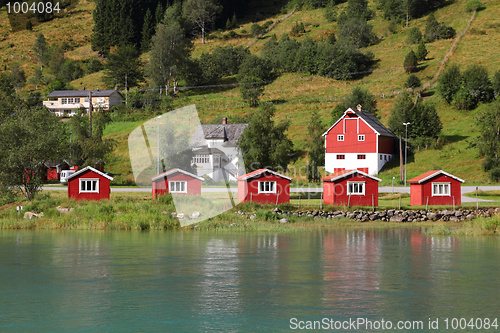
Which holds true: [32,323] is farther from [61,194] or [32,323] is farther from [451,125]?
[451,125]

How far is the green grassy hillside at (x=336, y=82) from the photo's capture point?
73.7 m

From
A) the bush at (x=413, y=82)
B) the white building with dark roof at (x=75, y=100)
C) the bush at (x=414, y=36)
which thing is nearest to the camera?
the bush at (x=413, y=82)

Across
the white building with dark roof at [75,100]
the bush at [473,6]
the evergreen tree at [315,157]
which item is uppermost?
the bush at [473,6]

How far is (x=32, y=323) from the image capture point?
15.4m

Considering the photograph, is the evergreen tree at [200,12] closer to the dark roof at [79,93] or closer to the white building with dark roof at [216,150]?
the dark roof at [79,93]

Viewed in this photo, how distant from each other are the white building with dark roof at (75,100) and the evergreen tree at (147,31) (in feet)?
121

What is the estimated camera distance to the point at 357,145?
74.8m

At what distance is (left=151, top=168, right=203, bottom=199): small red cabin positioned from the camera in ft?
159

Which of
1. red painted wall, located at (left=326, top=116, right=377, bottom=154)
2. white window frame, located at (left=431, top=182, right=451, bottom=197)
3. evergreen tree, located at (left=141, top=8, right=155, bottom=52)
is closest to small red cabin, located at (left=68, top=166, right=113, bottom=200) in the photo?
white window frame, located at (left=431, top=182, right=451, bottom=197)

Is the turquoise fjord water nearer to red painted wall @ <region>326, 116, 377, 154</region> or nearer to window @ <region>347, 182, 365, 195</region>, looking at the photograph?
window @ <region>347, 182, 365, 195</region>

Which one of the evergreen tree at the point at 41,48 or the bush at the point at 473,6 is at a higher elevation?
the bush at the point at 473,6

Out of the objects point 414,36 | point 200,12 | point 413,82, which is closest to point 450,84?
point 413,82

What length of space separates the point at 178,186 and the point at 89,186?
7.47 m

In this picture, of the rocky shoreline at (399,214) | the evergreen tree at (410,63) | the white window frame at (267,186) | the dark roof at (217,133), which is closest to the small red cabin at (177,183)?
the white window frame at (267,186)
